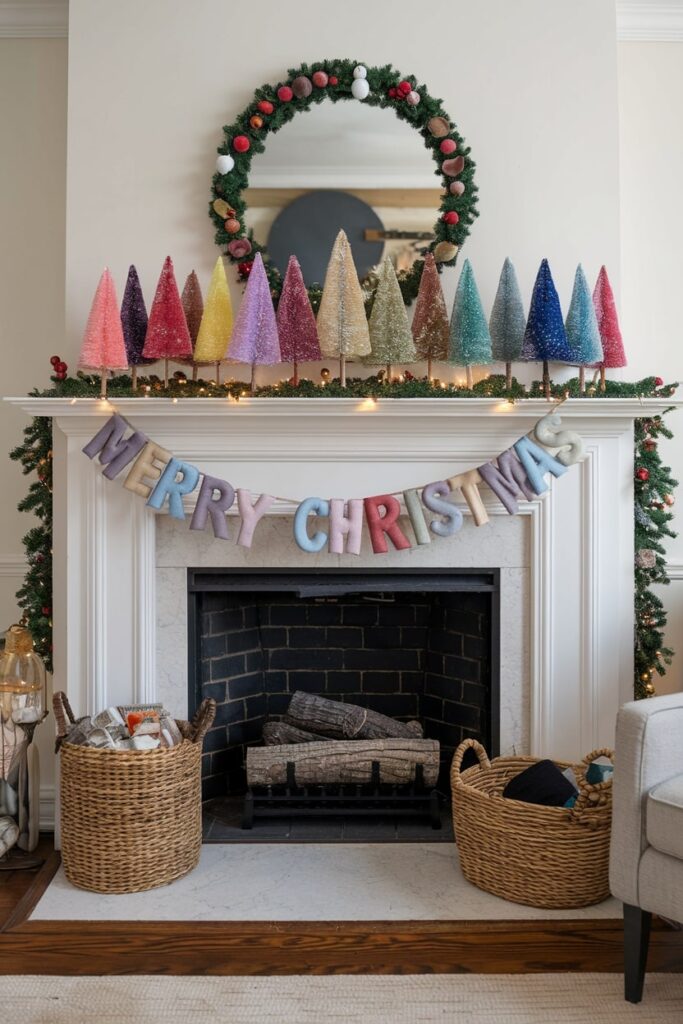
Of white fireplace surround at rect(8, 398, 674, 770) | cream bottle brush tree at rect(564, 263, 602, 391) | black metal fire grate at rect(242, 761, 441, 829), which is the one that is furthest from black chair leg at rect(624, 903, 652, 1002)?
cream bottle brush tree at rect(564, 263, 602, 391)

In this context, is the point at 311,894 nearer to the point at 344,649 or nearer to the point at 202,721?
the point at 202,721

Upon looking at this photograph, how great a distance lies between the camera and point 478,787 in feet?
9.14

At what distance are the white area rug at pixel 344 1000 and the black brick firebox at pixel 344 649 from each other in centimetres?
92

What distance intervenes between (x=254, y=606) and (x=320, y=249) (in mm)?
1233

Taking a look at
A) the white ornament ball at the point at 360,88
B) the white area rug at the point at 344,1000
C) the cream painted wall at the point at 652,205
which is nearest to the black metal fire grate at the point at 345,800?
the white area rug at the point at 344,1000

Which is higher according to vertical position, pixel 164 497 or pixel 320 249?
pixel 320 249

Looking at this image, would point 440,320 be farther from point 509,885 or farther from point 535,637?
point 509,885

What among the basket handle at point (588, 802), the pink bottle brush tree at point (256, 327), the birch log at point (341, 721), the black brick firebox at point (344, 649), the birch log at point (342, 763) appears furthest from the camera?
the birch log at point (341, 721)

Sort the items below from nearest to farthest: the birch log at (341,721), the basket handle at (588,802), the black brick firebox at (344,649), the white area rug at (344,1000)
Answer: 1. the white area rug at (344,1000)
2. the basket handle at (588,802)
3. the black brick firebox at (344,649)
4. the birch log at (341,721)

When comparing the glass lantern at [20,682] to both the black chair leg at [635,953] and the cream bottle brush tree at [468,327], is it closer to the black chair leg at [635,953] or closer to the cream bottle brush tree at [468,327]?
the cream bottle brush tree at [468,327]

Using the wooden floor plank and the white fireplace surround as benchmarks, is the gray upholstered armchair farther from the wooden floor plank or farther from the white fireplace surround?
the white fireplace surround

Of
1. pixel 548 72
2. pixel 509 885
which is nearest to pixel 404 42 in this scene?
pixel 548 72

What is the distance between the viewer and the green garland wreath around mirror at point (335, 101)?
2.90 metres

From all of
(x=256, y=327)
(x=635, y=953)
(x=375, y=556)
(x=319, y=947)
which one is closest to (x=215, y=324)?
(x=256, y=327)
